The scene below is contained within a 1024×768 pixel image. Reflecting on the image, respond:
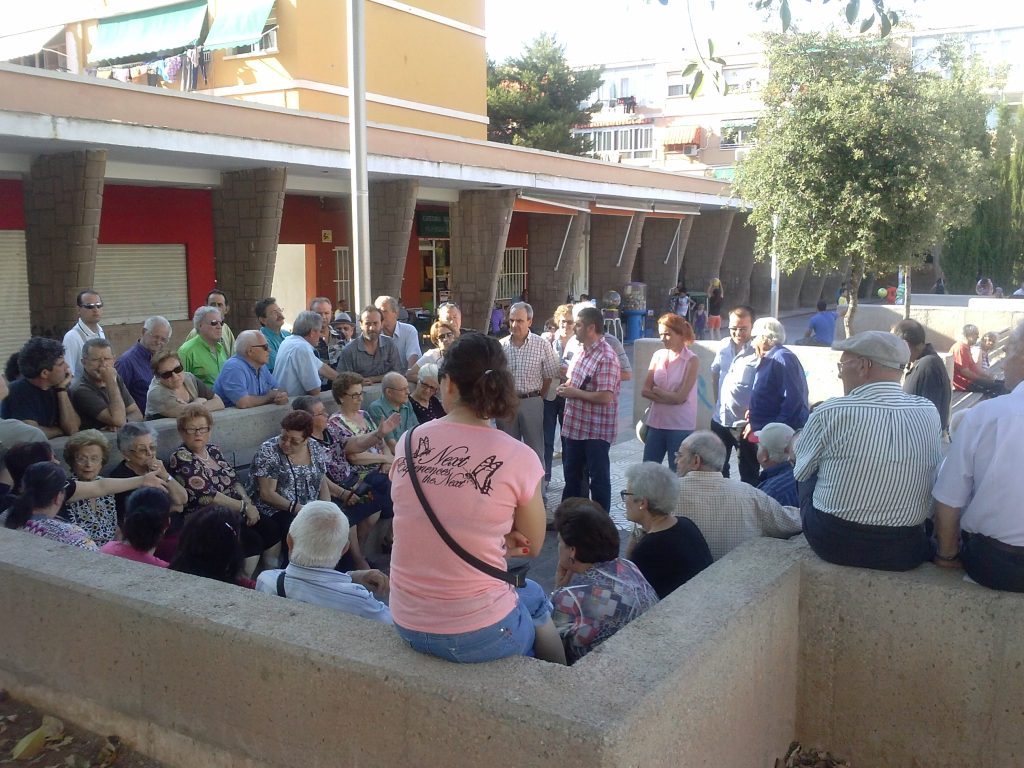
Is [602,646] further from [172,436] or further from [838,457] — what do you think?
[172,436]

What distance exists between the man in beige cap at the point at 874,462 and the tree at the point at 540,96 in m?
32.5

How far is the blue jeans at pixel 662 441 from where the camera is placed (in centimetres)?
666

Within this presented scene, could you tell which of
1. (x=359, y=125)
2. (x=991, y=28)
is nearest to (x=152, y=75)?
(x=359, y=125)

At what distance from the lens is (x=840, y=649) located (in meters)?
3.27

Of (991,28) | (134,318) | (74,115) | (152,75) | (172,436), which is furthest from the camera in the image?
(991,28)

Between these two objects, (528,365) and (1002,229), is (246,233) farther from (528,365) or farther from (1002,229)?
(1002,229)

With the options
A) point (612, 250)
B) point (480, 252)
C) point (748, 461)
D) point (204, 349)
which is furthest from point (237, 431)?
point (612, 250)

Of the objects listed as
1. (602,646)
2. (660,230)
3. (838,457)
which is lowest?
(602,646)

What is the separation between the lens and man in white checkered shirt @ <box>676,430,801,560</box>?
4289 millimetres

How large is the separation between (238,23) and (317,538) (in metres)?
16.6

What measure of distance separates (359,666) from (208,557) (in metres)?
1.56

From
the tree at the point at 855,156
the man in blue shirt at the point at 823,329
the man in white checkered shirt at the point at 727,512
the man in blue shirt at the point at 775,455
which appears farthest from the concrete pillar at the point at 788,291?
the man in white checkered shirt at the point at 727,512

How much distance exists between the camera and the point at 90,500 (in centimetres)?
460

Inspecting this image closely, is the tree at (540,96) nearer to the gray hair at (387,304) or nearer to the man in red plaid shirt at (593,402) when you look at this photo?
the gray hair at (387,304)
